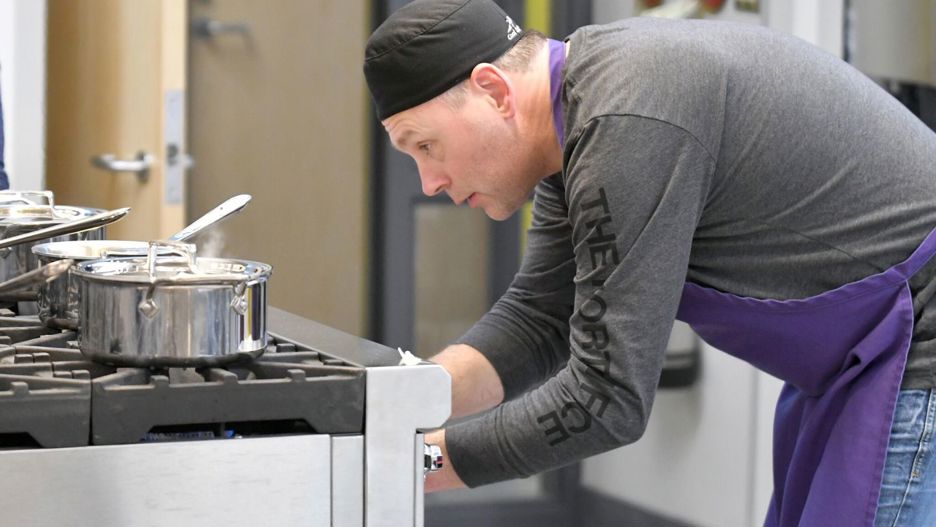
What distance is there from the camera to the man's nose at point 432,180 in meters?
1.41

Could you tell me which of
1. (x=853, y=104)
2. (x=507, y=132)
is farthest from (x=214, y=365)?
(x=853, y=104)

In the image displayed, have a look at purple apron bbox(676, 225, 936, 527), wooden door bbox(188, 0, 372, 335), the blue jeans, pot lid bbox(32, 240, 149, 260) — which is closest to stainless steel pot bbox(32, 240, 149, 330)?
pot lid bbox(32, 240, 149, 260)

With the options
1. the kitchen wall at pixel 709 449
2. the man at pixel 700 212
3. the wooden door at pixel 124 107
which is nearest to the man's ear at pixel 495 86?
the man at pixel 700 212

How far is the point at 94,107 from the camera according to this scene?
3088 millimetres

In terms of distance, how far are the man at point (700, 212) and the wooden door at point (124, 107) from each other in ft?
5.21

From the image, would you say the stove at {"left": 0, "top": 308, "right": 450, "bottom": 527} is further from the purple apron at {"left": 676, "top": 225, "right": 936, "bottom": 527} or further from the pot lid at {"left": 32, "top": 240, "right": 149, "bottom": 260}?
the purple apron at {"left": 676, "top": 225, "right": 936, "bottom": 527}

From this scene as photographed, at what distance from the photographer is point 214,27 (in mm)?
3199

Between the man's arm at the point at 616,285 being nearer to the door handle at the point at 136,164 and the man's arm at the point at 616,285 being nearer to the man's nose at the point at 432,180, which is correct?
the man's nose at the point at 432,180

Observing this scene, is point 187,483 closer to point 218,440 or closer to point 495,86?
point 218,440

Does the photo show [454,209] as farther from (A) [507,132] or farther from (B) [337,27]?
(A) [507,132]

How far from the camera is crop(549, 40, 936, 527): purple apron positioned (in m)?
1.34

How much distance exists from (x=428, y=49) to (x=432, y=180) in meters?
0.16

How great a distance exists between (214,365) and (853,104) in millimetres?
744

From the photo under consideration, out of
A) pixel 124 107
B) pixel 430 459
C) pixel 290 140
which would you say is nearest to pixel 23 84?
pixel 124 107
